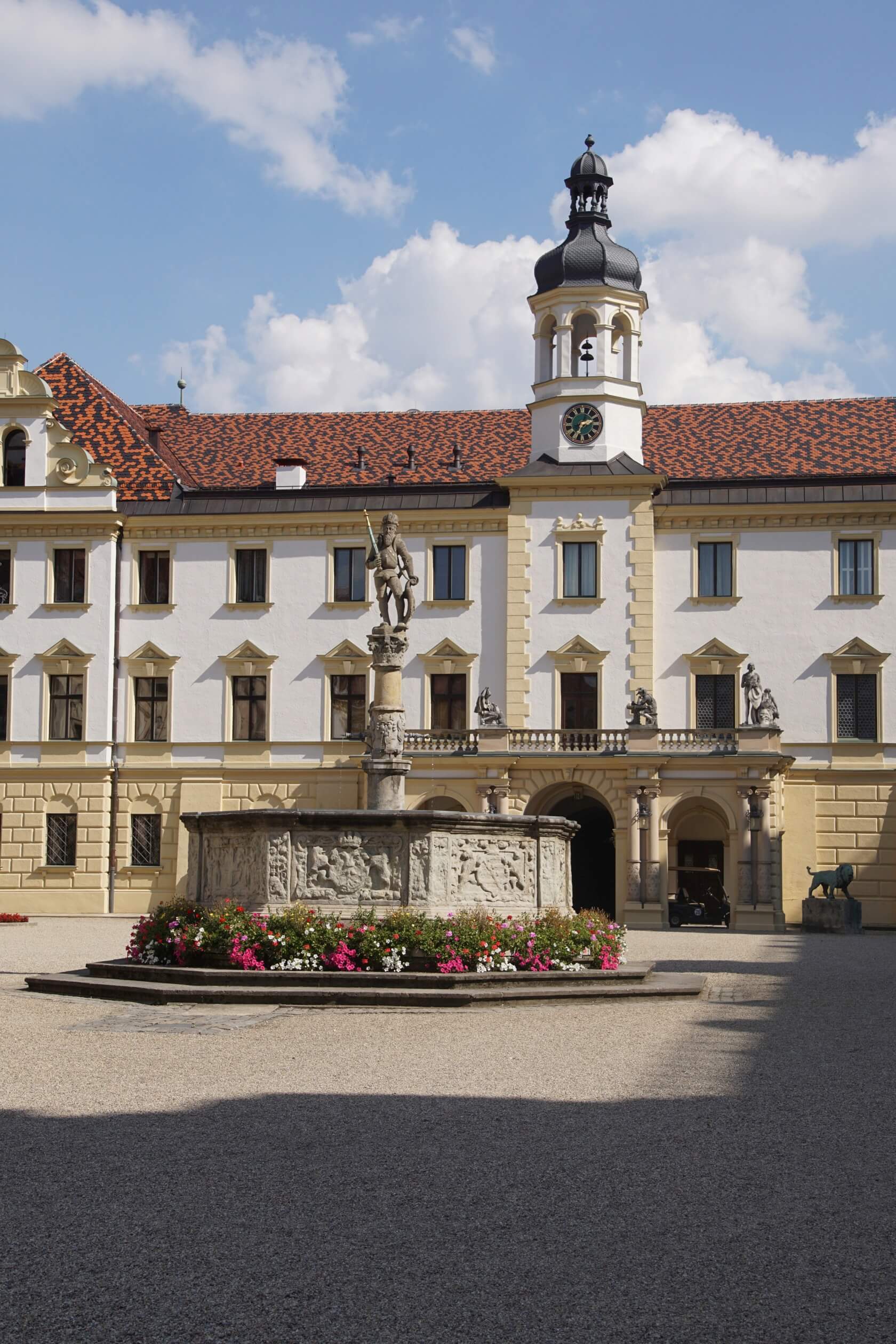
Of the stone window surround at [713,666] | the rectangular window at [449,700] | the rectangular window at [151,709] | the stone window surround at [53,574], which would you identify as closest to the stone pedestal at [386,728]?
the rectangular window at [449,700]

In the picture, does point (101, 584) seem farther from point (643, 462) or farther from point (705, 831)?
point (705, 831)

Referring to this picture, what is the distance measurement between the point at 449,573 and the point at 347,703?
4.56 metres

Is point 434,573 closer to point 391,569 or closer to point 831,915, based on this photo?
point 831,915

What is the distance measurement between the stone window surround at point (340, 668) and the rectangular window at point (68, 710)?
6744 millimetres

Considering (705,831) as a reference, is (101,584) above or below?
above

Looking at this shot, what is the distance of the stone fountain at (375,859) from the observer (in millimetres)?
19469

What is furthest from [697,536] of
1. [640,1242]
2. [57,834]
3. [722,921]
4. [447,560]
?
[640,1242]

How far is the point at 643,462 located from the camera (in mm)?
45562

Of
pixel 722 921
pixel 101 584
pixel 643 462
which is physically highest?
pixel 643 462

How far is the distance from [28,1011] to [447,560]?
29128mm

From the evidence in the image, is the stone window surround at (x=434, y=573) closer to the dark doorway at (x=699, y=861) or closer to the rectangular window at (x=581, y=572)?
the rectangular window at (x=581, y=572)

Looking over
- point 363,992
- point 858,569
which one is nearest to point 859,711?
point 858,569

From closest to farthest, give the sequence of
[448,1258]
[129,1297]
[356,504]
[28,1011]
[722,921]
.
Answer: [129,1297] → [448,1258] → [28,1011] → [722,921] → [356,504]

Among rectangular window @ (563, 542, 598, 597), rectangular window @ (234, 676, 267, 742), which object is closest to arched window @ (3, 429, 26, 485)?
rectangular window @ (234, 676, 267, 742)
